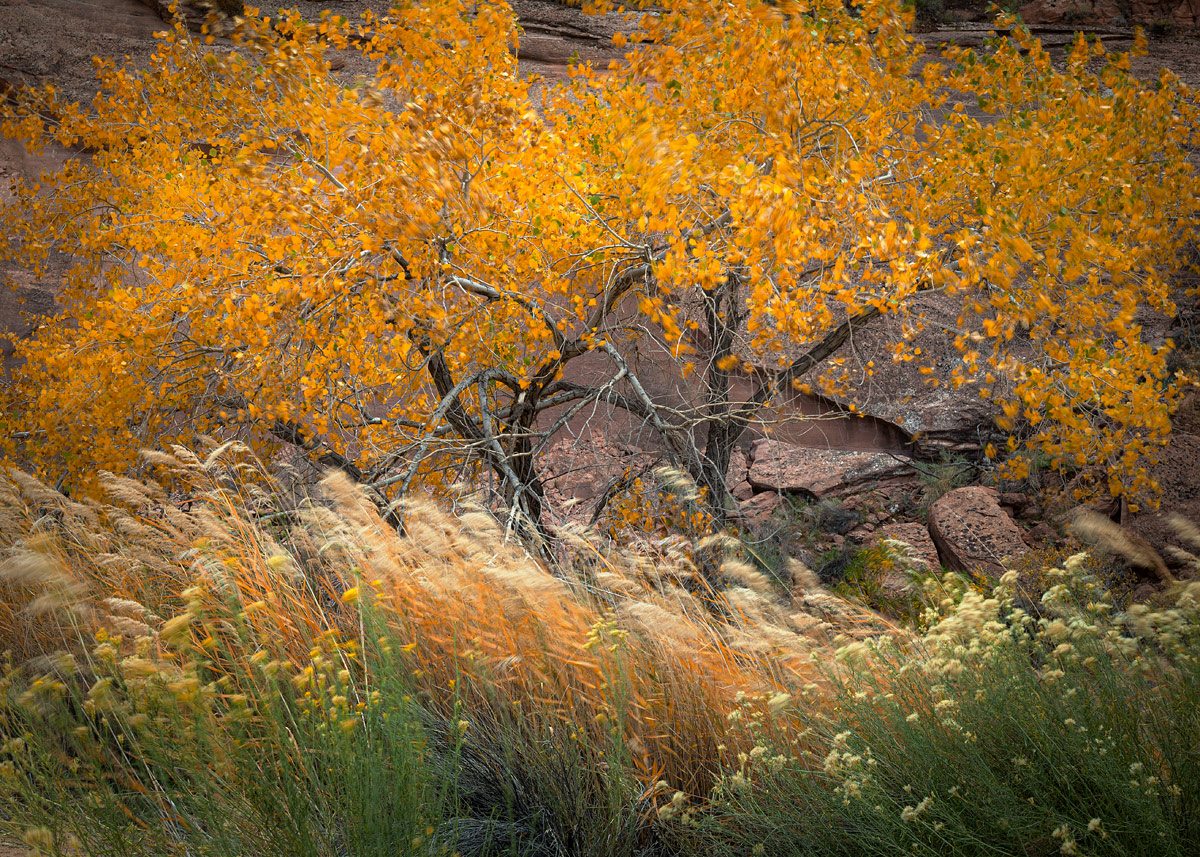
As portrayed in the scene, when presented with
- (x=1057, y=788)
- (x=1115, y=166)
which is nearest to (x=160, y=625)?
(x=1057, y=788)

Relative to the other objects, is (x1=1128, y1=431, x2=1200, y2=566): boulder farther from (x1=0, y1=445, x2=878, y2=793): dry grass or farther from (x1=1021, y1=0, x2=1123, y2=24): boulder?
(x1=1021, y1=0, x2=1123, y2=24): boulder

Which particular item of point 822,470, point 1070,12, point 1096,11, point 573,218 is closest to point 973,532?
point 822,470

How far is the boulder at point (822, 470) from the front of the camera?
30.6 ft

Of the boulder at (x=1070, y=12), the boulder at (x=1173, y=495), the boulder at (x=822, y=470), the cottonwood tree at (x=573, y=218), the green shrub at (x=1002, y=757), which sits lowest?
the boulder at (x=822, y=470)

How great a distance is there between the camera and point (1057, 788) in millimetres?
1749

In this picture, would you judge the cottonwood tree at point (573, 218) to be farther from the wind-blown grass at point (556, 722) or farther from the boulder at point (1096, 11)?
the boulder at point (1096, 11)

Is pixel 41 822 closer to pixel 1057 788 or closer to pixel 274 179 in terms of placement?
pixel 1057 788

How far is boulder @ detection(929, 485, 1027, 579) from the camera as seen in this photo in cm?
633

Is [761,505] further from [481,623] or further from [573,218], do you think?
[481,623]

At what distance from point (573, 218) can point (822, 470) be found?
614 centimetres

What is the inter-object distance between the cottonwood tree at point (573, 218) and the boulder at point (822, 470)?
3.75 meters

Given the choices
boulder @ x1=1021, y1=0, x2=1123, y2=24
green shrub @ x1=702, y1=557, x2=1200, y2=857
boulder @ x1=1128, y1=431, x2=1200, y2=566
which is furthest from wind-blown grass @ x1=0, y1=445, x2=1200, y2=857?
boulder @ x1=1021, y1=0, x2=1123, y2=24

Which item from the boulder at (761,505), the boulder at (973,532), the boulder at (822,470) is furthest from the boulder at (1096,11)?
the boulder at (973,532)

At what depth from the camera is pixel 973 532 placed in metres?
6.55
